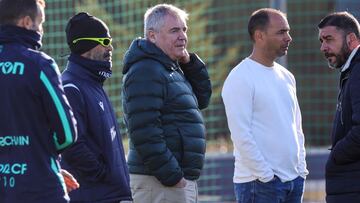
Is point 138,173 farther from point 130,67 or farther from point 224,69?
point 224,69

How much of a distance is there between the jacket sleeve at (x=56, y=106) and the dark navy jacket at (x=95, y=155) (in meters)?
0.66

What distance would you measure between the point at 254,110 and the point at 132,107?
2.96ft

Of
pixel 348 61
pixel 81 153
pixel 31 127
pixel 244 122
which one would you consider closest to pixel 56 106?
pixel 31 127

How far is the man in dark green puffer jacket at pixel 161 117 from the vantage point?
6531 millimetres

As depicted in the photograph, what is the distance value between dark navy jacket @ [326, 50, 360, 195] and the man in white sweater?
365 mm

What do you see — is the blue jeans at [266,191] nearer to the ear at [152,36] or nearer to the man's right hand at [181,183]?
the man's right hand at [181,183]

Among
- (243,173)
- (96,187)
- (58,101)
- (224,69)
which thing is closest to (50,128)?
(58,101)

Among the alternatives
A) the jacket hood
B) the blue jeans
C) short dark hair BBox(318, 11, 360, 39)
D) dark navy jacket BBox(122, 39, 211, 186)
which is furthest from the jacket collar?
the jacket hood

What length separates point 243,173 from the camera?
6887mm

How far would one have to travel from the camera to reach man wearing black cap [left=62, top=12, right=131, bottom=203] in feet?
19.9

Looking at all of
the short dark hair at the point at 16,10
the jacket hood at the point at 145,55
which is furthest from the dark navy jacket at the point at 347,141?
the short dark hair at the point at 16,10

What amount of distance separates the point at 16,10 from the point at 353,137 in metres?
2.37

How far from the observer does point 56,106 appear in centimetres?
532

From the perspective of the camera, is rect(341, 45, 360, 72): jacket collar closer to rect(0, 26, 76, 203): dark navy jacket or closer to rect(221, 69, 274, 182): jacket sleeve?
rect(221, 69, 274, 182): jacket sleeve
